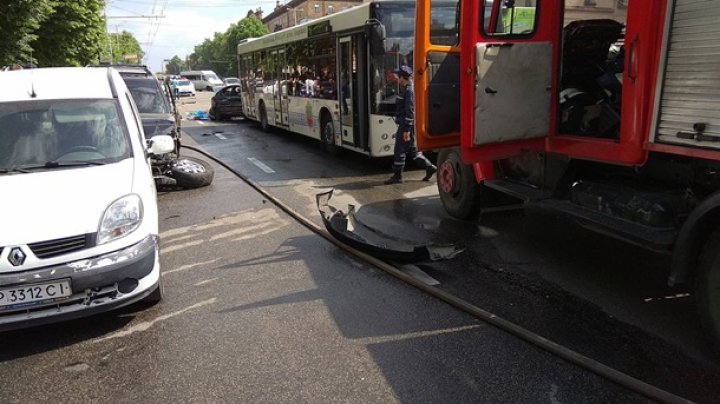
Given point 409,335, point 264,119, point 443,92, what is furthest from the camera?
point 264,119

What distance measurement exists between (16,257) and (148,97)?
7724 millimetres

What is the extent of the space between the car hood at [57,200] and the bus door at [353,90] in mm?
6444

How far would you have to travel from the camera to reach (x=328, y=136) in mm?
12352

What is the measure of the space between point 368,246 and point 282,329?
1568 mm

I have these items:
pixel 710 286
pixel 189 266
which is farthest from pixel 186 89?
pixel 710 286

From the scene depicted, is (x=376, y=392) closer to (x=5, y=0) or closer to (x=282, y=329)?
(x=282, y=329)

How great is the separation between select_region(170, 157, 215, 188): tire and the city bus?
9.75ft

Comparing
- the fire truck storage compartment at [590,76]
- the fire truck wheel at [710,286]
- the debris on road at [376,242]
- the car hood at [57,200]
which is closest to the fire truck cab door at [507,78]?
the fire truck storage compartment at [590,76]

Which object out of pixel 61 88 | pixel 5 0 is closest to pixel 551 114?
pixel 61 88

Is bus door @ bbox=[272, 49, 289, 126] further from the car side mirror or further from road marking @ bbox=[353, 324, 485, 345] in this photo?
road marking @ bbox=[353, 324, 485, 345]

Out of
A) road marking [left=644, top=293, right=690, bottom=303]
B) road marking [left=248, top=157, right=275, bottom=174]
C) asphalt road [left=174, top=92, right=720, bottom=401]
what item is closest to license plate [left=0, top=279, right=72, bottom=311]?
asphalt road [left=174, top=92, right=720, bottom=401]

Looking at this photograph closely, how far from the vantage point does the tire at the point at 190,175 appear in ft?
29.9

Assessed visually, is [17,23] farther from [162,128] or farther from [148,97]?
[162,128]

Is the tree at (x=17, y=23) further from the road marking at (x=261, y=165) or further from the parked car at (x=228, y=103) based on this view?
the parked car at (x=228, y=103)
